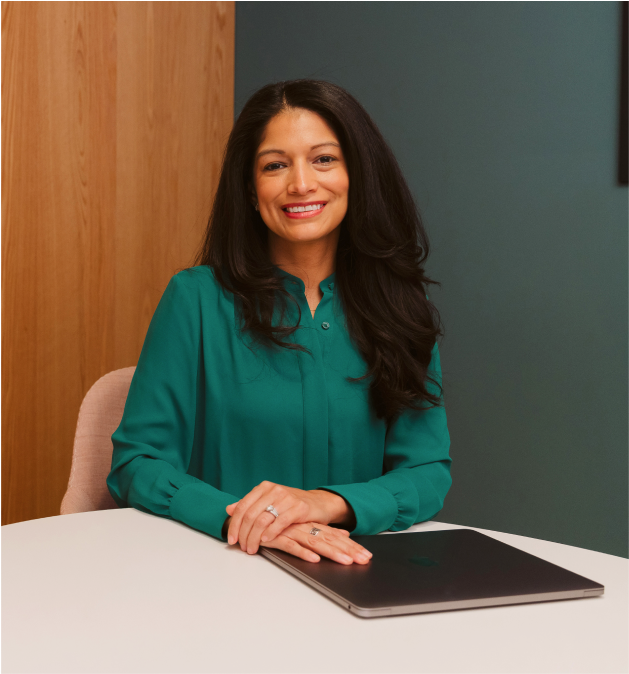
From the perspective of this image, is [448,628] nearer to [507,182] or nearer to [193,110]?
[507,182]

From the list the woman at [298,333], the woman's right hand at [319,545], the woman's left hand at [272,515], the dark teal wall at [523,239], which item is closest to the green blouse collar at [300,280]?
the woman at [298,333]

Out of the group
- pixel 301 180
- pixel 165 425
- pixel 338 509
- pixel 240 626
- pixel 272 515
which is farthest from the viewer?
pixel 301 180

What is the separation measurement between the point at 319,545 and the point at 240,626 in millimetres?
226

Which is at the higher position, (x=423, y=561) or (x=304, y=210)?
(x=304, y=210)

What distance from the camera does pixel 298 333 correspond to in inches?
58.7

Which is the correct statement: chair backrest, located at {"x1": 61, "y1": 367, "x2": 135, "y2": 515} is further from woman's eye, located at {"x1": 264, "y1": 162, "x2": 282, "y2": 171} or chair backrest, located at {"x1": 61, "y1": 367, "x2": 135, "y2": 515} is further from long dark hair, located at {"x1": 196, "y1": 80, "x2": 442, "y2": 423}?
woman's eye, located at {"x1": 264, "y1": 162, "x2": 282, "y2": 171}

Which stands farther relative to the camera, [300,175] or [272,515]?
[300,175]

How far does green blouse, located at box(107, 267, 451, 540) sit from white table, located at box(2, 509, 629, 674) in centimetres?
45

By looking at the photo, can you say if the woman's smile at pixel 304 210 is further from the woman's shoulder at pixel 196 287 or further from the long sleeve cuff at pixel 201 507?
the long sleeve cuff at pixel 201 507

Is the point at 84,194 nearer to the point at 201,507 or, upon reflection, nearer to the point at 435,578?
the point at 201,507

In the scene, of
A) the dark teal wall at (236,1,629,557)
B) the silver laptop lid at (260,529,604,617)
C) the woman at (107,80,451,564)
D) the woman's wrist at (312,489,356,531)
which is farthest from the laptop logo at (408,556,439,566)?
the dark teal wall at (236,1,629,557)

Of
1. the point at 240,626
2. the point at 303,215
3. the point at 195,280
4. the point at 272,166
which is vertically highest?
the point at 272,166

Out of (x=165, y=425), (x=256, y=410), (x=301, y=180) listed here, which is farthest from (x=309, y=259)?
(x=165, y=425)

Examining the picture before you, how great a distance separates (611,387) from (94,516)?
1507mm
